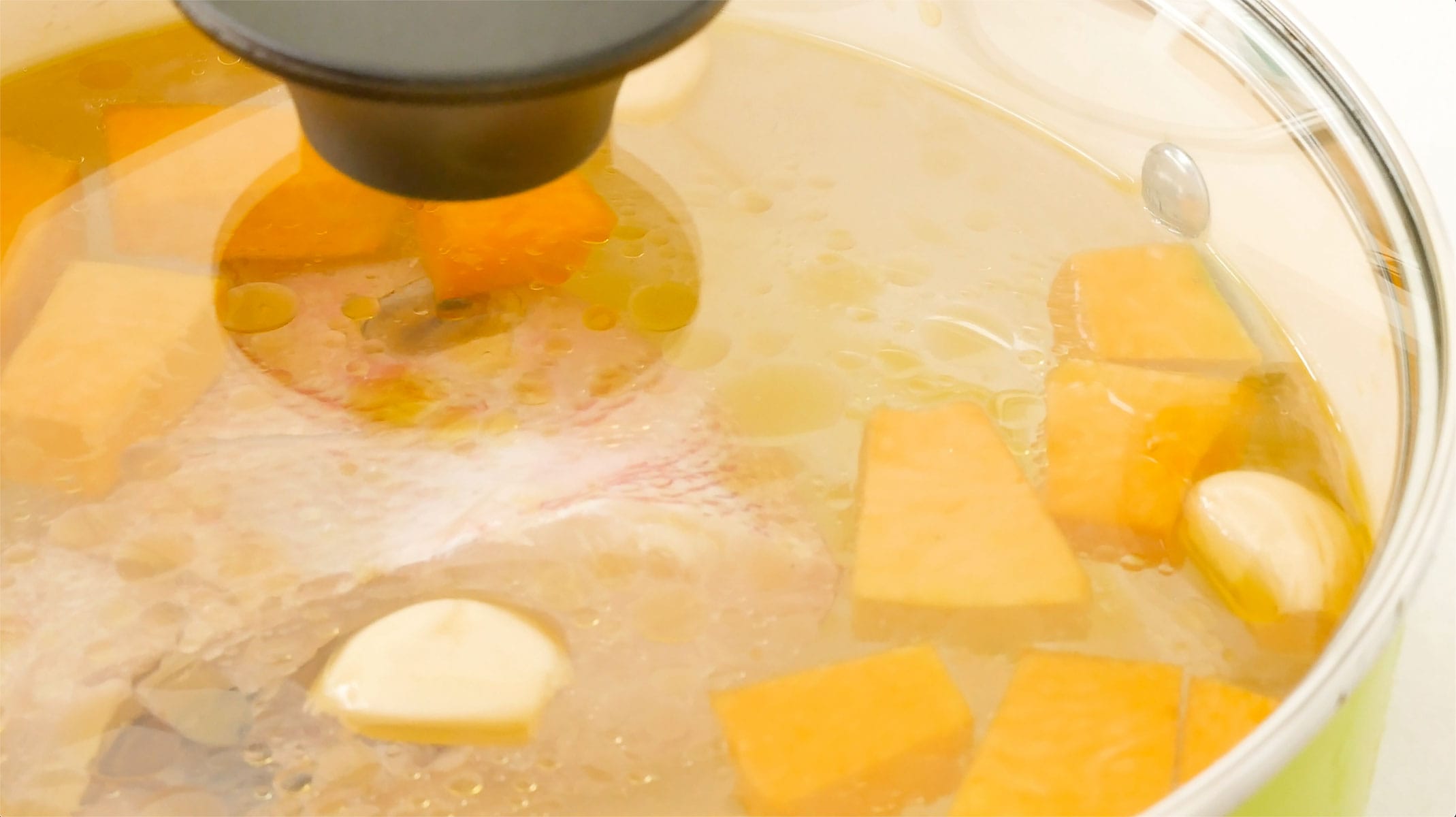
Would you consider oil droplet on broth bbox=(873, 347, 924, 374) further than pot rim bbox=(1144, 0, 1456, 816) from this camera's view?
Yes

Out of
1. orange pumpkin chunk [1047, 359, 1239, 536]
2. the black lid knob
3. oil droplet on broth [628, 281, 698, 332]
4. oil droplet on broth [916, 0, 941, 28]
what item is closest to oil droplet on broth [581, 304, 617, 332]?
oil droplet on broth [628, 281, 698, 332]

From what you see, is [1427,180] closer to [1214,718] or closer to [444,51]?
[1214,718]

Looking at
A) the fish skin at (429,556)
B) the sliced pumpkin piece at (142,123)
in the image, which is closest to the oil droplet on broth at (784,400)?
the fish skin at (429,556)

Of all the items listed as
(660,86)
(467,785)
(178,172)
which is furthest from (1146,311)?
(178,172)

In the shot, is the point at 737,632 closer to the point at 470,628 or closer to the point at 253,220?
the point at 470,628

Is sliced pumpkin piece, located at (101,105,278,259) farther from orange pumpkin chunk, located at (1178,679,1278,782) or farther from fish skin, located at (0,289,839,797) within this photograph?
orange pumpkin chunk, located at (1178,679,1278,782)

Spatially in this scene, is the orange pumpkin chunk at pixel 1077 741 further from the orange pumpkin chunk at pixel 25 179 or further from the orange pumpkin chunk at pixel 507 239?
the orange pumpkin chunk at pixel 25 179
